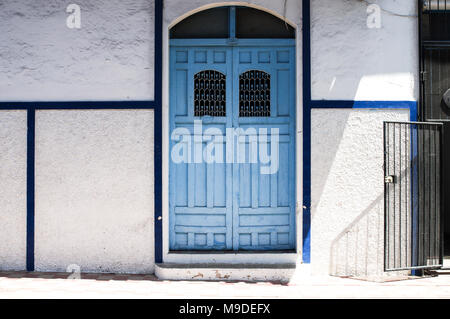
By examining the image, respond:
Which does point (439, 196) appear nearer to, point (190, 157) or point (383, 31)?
point (383, 31)

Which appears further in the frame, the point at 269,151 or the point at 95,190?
the point at 269,151

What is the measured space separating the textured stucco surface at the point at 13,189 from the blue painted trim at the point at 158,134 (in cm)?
181

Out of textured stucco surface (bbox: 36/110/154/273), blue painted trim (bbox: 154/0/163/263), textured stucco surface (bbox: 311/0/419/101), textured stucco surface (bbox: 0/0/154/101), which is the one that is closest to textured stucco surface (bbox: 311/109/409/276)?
textured stucco surface (bbox: 311/0/419/101)

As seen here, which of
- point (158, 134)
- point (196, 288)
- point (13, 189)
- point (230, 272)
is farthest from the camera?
point (13, 189)

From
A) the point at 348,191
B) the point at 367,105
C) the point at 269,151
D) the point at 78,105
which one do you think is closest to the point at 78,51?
the point at 78,105

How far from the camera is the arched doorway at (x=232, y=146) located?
18.1 ft

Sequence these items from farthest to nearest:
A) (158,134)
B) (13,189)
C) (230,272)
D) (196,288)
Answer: (13,189) → (158,134) → (230,272) → (196,288)

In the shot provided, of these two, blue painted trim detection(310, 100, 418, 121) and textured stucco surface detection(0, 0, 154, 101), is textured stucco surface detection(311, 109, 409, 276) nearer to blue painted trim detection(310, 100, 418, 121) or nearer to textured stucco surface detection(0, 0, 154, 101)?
blue painted trim detection(310, 100, 418, 121)

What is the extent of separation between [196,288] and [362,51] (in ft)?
12.4

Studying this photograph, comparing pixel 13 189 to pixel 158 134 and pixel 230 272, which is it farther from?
pixel 230 272

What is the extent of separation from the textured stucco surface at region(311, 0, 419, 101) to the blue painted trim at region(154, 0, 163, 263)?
2.05 meters

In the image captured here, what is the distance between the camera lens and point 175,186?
5543 millimetres

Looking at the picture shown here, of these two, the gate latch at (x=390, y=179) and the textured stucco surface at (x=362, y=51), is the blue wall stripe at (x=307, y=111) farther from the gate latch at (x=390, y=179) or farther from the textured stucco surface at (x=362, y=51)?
the gate latch at (x=390, y=179)

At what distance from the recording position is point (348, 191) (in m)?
5.43
